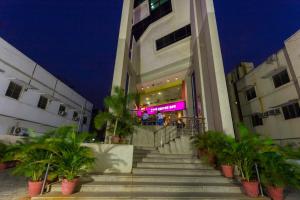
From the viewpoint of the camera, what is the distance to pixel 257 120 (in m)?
12.6

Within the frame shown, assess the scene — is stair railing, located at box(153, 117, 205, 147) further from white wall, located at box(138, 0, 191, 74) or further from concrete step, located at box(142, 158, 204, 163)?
white wall, located at box(138, 0, 191, 74)

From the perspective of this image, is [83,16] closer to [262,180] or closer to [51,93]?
[51,93]

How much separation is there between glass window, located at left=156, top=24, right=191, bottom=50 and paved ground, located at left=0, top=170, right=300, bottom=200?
12.4 m

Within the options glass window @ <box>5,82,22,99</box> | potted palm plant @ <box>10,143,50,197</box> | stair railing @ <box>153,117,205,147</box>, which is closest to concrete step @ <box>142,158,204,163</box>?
stair railing @ <box>153,117,205,147</box>

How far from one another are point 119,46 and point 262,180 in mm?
9797

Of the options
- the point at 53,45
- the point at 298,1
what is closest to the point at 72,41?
the point at 53,45

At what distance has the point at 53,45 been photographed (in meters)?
41.2

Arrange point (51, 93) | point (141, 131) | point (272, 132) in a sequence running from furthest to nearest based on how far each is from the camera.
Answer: point (51, 93), point (272, 132), point (141, 131)

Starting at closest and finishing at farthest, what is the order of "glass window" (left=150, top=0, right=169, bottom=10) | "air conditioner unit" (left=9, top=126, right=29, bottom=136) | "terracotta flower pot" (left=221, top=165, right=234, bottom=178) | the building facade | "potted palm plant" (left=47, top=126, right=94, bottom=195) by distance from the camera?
"potted palm plant" (left=47, top=126, right=94, bottom=195), "terracotta flower pot" (left=221, top=165, right=234, bottom=178), the building facade, "air conditioner unit" (left=9, top=126, right=29, bottom=136), "glass window" (left=150, top=0, right=169, bottom=10)

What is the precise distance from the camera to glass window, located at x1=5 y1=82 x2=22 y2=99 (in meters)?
11.0

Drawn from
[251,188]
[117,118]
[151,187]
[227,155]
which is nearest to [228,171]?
[227,155]

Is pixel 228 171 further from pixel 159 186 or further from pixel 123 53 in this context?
pixel 123 53

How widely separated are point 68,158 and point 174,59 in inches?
462

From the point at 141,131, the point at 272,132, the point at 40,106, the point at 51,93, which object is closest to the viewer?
the point at 141,131
